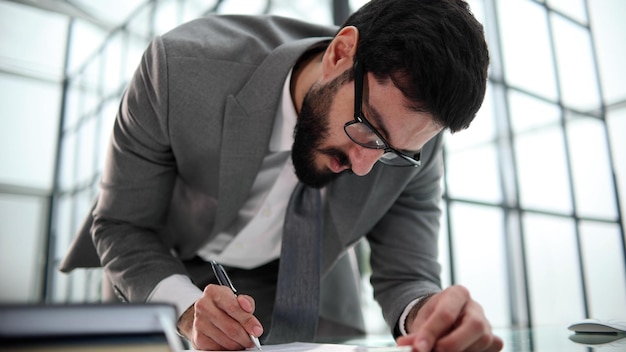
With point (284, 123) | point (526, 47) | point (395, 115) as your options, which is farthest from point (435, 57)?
point (526, 47)

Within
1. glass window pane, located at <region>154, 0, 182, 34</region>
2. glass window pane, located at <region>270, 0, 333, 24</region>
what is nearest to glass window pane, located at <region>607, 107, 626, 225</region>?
glass window pane, located at <region>270, 0, 333, 24</region>

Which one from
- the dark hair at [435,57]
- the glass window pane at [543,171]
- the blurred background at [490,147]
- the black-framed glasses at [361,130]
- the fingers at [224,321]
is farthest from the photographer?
the glass window pane at [543,171]

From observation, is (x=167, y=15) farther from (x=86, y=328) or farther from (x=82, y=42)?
(x=86, y=328)

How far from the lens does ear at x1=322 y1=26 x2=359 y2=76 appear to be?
3.65 ft

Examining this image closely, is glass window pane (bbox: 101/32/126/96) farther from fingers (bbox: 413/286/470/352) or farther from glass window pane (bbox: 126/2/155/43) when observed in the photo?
fingers (bbox: 413/286/470/352)

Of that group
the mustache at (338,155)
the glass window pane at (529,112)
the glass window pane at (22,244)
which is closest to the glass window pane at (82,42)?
Answer: the glass window pane at (22,244)

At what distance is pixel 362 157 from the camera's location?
1.07 m

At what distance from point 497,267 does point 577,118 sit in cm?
102

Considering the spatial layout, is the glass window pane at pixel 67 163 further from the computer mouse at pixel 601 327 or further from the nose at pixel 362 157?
the computer mouse at pixel 601 327

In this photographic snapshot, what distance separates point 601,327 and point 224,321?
744 mm

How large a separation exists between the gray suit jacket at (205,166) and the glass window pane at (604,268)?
2114 millimetres

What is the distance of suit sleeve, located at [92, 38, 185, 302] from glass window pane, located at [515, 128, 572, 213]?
2.58 metres

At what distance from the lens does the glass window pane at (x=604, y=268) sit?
9.32 ft

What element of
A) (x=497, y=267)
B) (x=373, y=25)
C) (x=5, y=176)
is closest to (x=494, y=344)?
(x=373, y=25)
